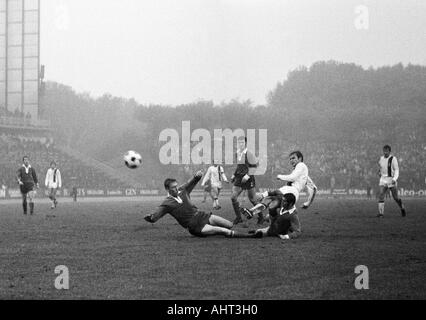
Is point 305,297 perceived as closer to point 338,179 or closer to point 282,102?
point 338,179

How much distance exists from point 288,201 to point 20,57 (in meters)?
51.7

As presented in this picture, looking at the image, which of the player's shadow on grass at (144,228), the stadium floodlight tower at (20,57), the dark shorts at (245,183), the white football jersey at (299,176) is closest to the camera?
the white football jersey at (299,176)

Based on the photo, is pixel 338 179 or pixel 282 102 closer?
pixel 338 179

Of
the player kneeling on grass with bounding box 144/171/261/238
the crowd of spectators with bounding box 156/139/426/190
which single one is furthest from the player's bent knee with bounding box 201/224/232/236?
the crowd of spectators with bounding box 156/139/426/190

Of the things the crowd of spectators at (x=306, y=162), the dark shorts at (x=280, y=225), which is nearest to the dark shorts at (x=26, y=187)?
the dark shorts at (x=280, y=225)

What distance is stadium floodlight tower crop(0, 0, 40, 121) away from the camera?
195ft

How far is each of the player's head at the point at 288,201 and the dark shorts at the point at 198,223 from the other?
59.5 inches

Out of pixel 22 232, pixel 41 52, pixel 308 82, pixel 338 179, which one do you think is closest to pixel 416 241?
pixel 22 232

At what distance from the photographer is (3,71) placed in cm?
6131

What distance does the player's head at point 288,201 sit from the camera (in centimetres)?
1357

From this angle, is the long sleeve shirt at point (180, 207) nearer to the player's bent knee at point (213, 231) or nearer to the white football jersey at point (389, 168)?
the player's bent knee at point (213, 231)

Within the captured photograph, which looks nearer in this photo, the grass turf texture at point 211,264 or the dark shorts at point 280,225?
the grass turf texture at point 211,264

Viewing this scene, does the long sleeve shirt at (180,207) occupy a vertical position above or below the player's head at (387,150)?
below
